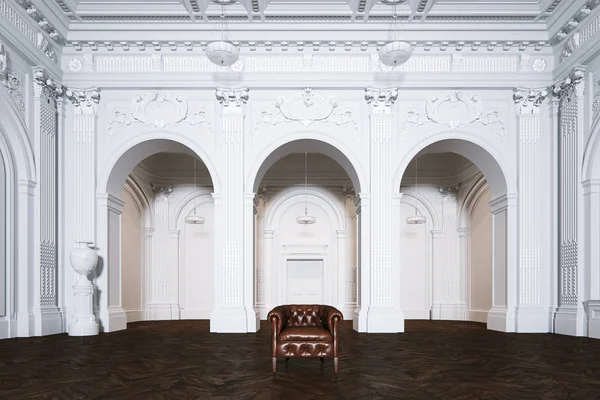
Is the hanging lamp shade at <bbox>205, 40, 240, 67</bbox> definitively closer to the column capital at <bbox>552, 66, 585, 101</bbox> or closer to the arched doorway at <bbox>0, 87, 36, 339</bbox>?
the arched doorway at <bbox>0, 87, 36, 339</bbox>

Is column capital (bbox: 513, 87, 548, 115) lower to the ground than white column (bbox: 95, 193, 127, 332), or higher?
higher

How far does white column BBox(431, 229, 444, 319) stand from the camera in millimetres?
16750

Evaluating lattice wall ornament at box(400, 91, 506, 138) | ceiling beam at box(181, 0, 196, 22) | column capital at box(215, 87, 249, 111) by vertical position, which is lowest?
lattice wall ornament at box(400, 91, 506, 138)

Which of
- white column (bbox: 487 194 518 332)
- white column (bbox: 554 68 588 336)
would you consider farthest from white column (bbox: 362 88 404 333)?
white column (bbox: 554 68 588 336)

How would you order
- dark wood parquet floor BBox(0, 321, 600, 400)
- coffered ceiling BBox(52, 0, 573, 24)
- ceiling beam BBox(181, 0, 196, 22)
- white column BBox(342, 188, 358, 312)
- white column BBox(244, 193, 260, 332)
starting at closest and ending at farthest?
dark wood parquet floor BBox(0, 321, 600, 400) < ceiling beam BBox(181, 0, 196, 22) < coffered ceiling BBox(52, 0, 573, 24) < white column BBox(244, 193, 260, 332) < white column BBox(342, 188, 358, 312)

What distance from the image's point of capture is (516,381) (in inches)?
229

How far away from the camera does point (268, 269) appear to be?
16891 mm

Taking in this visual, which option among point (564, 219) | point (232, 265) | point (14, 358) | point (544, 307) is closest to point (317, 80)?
point (232, 265)

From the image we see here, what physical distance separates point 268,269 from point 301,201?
2281 millimetres

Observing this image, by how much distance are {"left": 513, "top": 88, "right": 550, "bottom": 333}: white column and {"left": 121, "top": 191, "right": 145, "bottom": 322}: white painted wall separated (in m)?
10.0

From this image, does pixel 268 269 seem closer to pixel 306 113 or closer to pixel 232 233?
pixel 232 233

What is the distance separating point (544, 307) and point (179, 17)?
9.06 m

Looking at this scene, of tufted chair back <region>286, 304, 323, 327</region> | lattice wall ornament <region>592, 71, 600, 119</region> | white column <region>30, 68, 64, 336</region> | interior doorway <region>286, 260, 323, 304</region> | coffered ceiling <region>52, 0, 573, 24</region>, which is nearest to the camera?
tufted chair back <region>286, 304, 323, 327</region>

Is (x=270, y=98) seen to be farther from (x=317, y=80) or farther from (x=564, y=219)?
(x=564, y=219)
